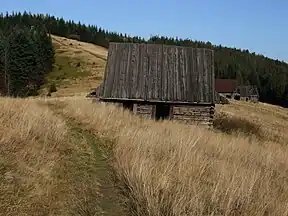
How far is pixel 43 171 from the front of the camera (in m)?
4.96

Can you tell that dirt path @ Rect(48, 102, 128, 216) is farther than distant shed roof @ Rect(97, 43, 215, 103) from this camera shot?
No

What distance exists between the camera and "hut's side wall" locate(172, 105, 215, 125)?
2181 centimetres

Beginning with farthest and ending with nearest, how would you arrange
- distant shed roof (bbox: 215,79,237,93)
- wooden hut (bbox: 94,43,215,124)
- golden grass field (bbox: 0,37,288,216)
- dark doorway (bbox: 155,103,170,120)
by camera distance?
distant shed roof (bbox: 215,79,237,93) < dark doorway (bbox: 155,103,170,120) < wooden hut (bbox: 94,43,215,124) < golden grass field (bbox: 0,37,288,216)

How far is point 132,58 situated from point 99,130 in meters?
14.2

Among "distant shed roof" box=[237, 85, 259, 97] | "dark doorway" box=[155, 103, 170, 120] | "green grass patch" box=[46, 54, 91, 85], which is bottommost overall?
"dark doorway" box=[155, 103, 170, 120]

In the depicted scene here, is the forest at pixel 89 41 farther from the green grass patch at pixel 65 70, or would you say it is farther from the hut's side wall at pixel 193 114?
the hut's side wall at pixel 193 114

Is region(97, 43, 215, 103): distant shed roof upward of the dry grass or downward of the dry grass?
upward

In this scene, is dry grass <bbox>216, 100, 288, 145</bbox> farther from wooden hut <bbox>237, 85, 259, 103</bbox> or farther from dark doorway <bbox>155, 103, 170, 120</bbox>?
Result: wooden hut <bbox>237, 85, 259, 103</bbox>

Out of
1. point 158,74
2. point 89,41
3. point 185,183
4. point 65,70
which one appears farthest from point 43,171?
point 89,41

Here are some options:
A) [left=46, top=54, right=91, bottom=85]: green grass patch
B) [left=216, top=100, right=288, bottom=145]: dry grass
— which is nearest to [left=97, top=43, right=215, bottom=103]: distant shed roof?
[left=216, top=100, right=288, bottom=145]: dry grass

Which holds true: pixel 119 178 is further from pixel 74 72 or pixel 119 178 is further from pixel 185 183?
pixel 74 72

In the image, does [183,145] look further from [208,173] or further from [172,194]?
[172,194]

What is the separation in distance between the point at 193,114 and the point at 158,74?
10.7 ft

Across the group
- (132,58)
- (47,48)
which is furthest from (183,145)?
(47,48)
